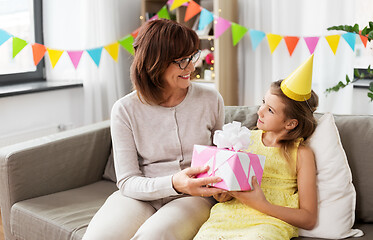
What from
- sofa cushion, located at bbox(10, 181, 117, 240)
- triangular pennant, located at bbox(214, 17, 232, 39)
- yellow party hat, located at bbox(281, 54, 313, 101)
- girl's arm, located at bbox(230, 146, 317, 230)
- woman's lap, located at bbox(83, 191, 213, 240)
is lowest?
sofa cushion, located at bbox(10, 181, 117, 240)

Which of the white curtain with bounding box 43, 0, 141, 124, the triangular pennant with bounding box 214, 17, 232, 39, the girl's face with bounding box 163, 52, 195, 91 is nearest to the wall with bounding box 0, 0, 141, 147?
the white curtain with bounding box 43, 0, 141, 124

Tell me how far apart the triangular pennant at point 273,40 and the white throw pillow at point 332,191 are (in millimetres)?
1667

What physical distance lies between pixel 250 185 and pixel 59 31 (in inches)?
105

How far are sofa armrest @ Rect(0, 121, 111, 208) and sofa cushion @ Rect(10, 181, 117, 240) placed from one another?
0.06m

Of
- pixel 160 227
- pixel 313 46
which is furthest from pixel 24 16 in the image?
pixel 160 227

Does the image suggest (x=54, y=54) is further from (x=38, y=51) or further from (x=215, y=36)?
(x=215, y=36)

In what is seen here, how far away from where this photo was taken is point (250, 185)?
1365 mm

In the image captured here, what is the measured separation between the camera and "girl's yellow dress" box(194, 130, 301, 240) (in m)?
1.36

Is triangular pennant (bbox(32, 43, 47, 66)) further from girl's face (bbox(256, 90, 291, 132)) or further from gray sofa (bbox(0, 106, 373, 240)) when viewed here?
girl's face (bbox(256, 90, 291, 132))

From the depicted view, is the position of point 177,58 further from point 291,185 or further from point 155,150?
point 291,185

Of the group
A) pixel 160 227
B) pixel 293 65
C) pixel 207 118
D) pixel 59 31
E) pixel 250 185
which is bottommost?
pixel 160 227

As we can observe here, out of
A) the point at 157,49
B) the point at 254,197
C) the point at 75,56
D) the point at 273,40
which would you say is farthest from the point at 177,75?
the point at 75,56

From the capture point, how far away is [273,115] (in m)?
1.51

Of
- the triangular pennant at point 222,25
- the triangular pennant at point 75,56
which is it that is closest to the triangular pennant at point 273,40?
the triangular pennant at point 222,25
